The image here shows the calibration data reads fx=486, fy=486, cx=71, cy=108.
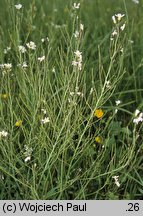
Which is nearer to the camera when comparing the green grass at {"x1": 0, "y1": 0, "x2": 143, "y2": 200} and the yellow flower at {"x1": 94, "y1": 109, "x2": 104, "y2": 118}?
the green grass at {"x1": 0, "y1": 0, "x2": 143, "y2": 200}

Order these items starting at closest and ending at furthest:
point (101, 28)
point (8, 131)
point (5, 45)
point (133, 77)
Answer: point (8, 131), point (133, 77), point (5, 45), point (101, 28)

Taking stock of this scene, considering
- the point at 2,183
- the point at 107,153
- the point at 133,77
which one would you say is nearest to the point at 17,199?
the point at 2,183

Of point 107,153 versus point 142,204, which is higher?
point 107,153

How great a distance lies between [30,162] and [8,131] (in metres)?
0.19

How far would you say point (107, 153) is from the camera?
2.26 metres

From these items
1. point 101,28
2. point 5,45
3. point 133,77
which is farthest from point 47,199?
point 101,28

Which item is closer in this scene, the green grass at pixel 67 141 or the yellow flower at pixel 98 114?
the green grass at pixel 67 141

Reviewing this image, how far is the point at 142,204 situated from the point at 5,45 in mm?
1311

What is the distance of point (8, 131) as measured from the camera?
219 cm

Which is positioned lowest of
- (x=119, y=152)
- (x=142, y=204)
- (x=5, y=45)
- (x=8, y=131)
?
Answer: (x=142, y=204)

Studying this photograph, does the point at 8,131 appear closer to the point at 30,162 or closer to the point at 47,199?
the point at 30,162

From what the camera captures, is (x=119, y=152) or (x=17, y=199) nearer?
(x=17, y=199)

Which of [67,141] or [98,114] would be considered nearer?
[67,141]

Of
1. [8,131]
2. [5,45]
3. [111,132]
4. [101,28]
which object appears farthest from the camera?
[101,28]
